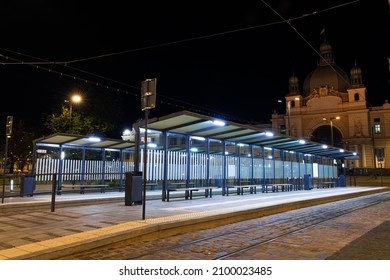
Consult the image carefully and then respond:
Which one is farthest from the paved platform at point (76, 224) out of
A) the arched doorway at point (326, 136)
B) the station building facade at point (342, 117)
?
the arched doorway at point (326, 136)

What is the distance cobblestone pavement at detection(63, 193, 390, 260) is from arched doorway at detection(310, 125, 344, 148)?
66.9 metres

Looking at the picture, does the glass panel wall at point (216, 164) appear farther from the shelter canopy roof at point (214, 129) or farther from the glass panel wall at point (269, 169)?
the glass panel wall at point (269, 169)

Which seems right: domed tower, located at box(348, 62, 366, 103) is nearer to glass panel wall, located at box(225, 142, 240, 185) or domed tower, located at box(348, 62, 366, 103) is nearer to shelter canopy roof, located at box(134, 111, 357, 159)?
shelter canopy roof, located at box(134, 111, 357, 159)

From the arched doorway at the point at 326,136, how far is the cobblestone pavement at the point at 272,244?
6685cm

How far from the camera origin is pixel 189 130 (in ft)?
49.0

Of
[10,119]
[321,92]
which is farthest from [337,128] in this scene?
[10,119]

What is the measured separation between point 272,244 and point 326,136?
71.9 metres

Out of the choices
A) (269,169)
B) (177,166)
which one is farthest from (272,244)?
(269,169)

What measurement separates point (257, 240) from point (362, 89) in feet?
251

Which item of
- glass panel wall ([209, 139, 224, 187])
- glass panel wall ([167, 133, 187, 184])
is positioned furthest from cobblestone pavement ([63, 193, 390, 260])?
glass panel wall ([209, 139, 224, 187])

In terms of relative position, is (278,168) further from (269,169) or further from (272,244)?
(272,244)

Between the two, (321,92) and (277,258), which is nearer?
(277,258)

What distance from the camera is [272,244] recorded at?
6.93m
